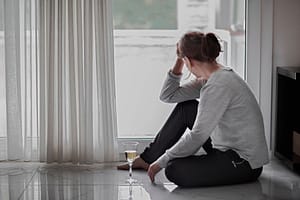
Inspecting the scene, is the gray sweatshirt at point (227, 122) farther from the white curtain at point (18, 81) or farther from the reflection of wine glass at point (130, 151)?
the white curtain at point (18, 81)

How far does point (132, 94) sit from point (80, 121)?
43 centimetres

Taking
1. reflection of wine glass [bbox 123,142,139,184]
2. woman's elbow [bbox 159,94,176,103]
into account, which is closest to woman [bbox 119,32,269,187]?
reflection of wine glass [bbox 123,142,139,184]

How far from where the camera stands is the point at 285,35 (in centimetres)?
430

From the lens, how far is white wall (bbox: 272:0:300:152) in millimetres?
4273

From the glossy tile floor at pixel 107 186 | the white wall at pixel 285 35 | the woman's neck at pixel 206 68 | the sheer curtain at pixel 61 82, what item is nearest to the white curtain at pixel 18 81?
the sheer curtain at pixel 61 82

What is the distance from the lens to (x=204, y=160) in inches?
143

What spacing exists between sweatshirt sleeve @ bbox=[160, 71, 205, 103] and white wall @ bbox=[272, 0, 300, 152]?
2.15 feet

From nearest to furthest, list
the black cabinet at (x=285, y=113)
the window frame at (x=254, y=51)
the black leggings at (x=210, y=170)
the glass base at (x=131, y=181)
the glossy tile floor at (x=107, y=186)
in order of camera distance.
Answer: the glossy tile floor at (x=107, y=186) → the black leggings at (x=210, y=170) → the glass base at (x=131, y=181) → the black cabinet at (x=285, y=113) → the window frame at (x=254, y=51)

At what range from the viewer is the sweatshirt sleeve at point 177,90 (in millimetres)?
3918

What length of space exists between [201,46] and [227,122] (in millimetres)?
446

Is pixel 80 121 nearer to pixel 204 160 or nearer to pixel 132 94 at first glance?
pixel 132 94

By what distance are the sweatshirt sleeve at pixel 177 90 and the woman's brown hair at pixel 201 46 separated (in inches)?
11.3

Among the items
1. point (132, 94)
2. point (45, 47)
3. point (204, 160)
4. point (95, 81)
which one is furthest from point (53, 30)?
point (204, 160)

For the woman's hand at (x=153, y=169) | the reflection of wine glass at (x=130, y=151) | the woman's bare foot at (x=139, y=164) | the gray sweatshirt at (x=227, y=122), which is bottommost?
the woman's bare foot at (x=139, y=164)
